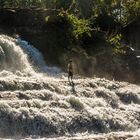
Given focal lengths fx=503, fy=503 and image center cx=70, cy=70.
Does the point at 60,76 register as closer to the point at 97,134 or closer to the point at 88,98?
the point at 88,98

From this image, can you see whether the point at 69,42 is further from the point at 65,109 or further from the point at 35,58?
the point at 65,109

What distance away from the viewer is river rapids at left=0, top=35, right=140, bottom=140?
2488cm

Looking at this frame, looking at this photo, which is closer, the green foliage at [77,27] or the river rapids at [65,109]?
the river rapids at [65,109]

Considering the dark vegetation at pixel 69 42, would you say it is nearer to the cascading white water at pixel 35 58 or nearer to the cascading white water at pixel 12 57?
the cascading white water at pixel 35 58

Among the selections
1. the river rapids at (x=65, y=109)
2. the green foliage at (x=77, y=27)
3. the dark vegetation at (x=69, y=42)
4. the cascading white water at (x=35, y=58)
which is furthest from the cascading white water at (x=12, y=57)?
the green foliage at (x=77, y=27)

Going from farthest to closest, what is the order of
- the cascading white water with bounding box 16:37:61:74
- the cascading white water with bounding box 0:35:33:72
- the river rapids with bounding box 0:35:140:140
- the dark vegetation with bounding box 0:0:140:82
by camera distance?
1. the dark vegetation with bounding box 0:0:140:82
2. the cascading white water with bounding box 16:37:61:74
3. the cascading white water with bounding box 0:35:33:72
4. the river rapids with bounding box 0:35:140:140

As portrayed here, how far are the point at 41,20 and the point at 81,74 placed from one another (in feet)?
19.1

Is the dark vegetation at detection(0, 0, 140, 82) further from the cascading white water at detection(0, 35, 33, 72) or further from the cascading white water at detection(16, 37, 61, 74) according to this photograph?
the cascading white water at detection(0, 35, 33, 72)

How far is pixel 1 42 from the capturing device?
37.3 m

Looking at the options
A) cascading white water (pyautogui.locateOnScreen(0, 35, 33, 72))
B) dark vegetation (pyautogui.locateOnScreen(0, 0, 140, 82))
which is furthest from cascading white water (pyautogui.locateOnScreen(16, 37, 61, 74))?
cascading white water (pyautogui.locateOnScreen(0, 35, 33, 72))

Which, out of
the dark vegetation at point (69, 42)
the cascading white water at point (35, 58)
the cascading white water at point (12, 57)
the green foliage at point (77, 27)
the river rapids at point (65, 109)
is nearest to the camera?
the river rapids at point (65, 109)

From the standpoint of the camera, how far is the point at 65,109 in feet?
90.8

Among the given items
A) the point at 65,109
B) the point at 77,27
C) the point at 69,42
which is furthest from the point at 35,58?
the point at 65,109

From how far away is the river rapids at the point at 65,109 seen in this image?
81.6 ft
